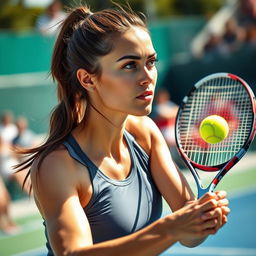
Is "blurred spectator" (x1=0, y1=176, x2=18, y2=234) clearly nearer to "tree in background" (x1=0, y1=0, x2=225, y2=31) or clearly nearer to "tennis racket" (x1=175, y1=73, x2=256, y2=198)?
"tennis racket" (x1=175, y1=73, x2=256, y2=198)

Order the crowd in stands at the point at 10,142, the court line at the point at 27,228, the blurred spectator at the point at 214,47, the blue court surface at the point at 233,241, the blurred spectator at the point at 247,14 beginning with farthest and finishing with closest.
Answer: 1. the blurred spectator at the point at 214,47
2. the blurred spectator at the point at 247,14
3. the crowd in stands at the point at 10,142
4. the court line at the point at 27,228
5. the blue court surface at the point at 233,241

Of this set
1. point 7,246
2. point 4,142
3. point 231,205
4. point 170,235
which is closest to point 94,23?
point 170,235

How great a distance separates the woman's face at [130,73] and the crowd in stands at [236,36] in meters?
11.2

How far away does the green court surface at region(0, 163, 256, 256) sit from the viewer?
6.86 metres

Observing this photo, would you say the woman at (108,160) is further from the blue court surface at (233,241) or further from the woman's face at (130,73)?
the blue court surface at (233,241)

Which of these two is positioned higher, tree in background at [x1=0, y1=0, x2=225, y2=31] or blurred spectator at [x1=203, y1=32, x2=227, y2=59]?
tree in background at [x1=0, y1=0, x2=225, y2=31]

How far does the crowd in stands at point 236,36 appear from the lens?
1330cm

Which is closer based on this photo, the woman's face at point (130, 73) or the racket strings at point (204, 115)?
the woman's face at point (130, 73)

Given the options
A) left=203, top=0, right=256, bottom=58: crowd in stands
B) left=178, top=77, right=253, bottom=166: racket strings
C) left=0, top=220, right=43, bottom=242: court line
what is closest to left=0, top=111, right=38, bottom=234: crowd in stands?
left=0, top=220, right=43, bottom=242: court line

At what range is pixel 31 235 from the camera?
7.61 meters

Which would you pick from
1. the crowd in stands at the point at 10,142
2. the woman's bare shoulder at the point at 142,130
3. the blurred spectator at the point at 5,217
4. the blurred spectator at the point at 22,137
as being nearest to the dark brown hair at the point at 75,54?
the woman's bare shoulder at the point at 142,130

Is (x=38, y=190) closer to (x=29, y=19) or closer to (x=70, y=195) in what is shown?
(x=70, y=195)

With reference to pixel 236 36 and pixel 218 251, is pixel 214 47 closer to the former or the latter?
pixel 236 36

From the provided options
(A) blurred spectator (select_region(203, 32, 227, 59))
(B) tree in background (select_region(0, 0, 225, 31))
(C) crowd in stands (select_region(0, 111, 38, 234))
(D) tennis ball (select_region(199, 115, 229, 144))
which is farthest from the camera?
(B) tree in background (select_region(0, 0, 225, 31))
